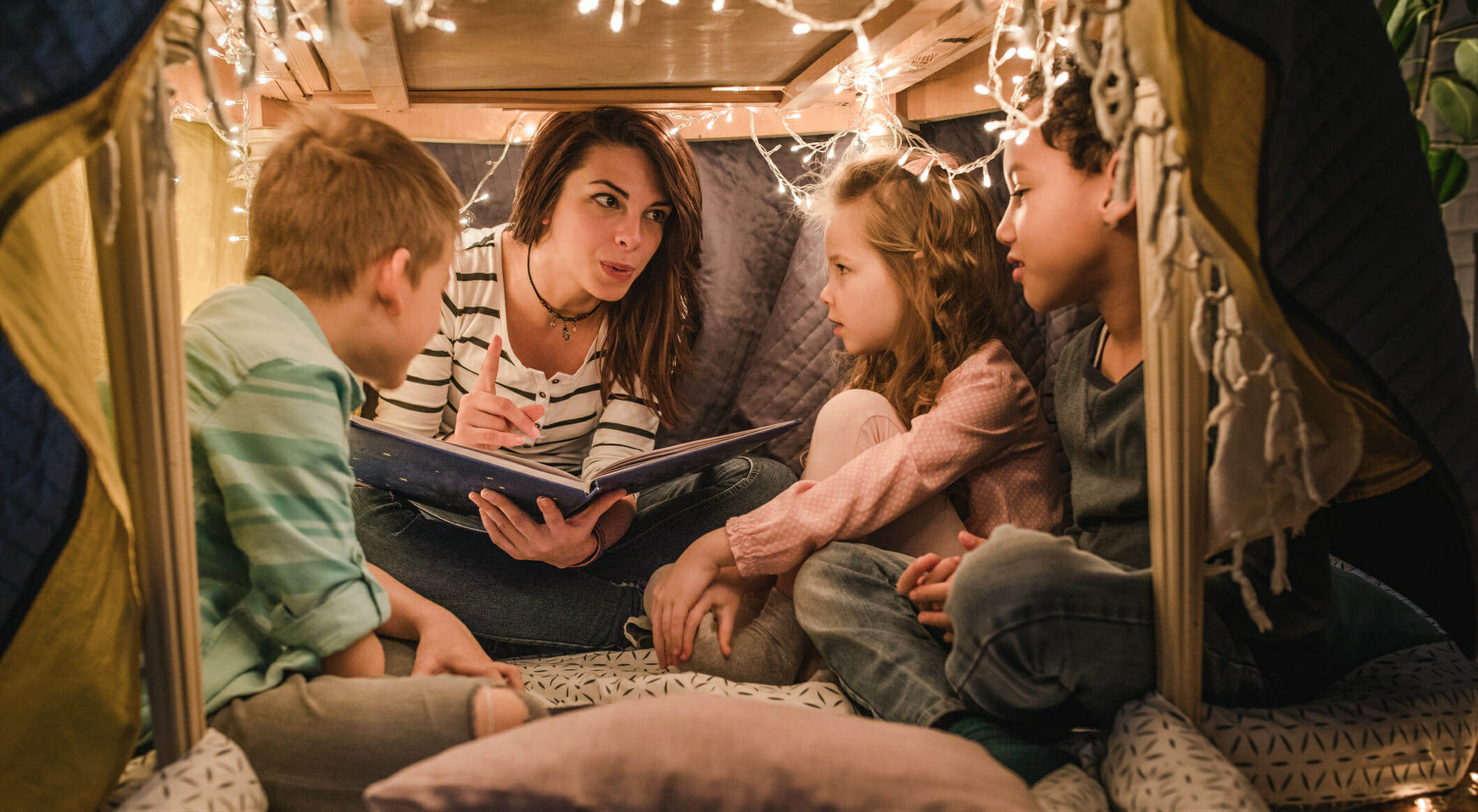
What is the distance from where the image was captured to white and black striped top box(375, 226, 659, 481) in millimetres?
1174

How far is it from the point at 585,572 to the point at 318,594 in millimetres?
511

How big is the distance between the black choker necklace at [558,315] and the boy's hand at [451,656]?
486 mm

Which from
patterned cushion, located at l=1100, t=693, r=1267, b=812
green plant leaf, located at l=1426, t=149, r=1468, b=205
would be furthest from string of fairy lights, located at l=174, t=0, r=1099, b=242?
green plant leaf, located at l=1426, t=149, r=1468, b=205

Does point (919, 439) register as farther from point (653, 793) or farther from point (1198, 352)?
point (653, 793)

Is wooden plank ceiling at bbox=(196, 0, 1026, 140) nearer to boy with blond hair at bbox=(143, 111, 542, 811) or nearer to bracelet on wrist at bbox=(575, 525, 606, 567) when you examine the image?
boy with blond hair at bbox=(143, 111, 542, 811)

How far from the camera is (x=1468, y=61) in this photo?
118cm

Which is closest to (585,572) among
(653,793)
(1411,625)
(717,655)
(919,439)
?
(717,655)

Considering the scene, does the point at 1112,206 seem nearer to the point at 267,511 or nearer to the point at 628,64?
the point at 628,64

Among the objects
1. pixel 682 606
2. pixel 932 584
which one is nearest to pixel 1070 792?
pixel 932 584

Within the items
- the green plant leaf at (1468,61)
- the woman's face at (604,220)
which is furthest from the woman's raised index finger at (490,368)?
the green plant leaf at (1468,61)

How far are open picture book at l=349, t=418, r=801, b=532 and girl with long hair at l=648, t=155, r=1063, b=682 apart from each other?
0.10 m

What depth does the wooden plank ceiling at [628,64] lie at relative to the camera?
39.4 inches

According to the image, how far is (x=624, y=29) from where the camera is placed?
1038 millimetres

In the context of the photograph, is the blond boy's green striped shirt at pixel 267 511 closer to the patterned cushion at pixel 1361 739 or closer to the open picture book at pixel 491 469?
the open picture book at pixel 491 469
